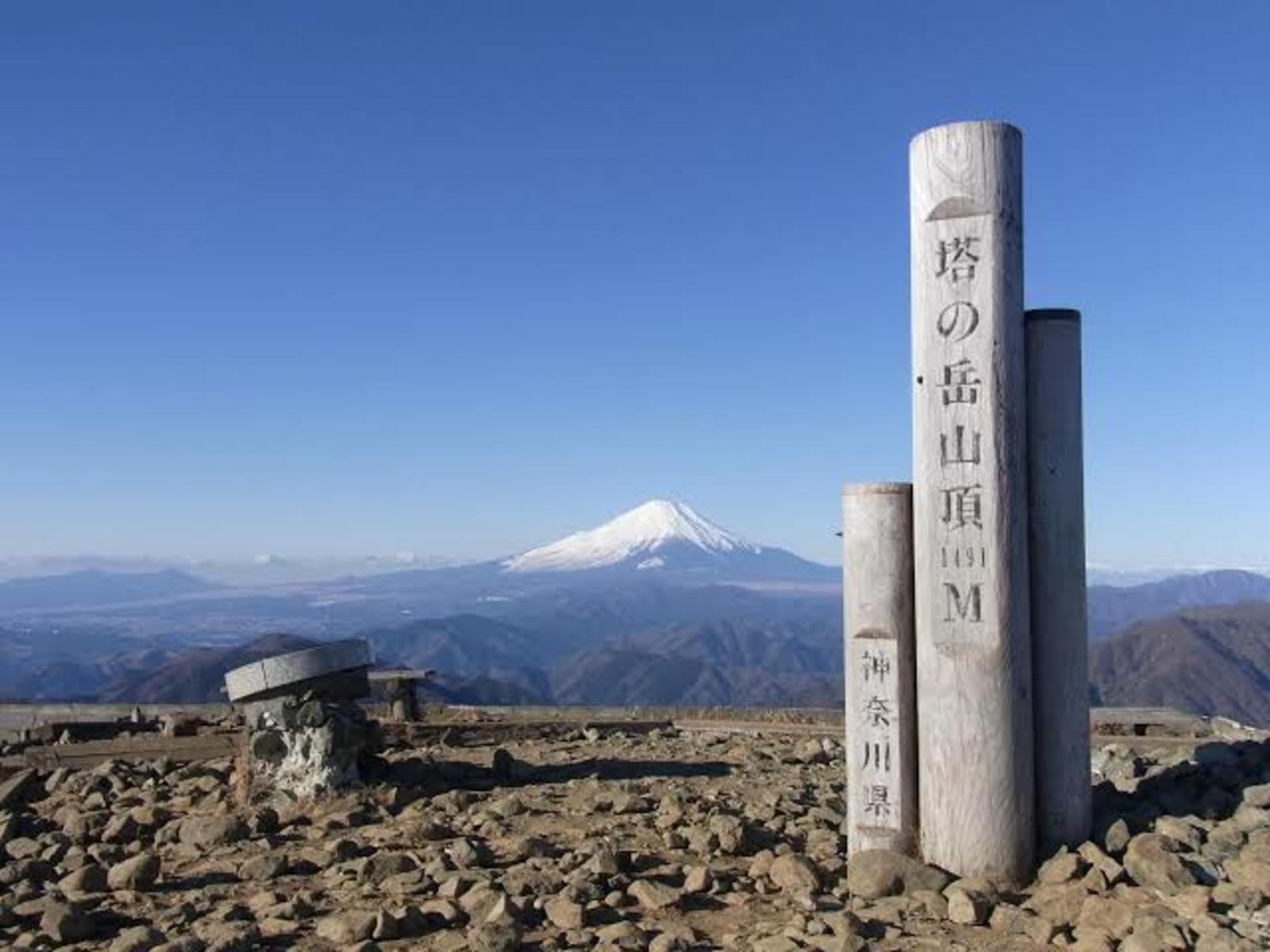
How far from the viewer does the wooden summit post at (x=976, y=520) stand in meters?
6.91

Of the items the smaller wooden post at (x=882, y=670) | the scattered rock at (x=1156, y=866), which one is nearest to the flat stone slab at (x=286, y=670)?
the smaller wooden post at (x=882, y=670)

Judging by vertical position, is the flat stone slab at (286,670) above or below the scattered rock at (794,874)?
above

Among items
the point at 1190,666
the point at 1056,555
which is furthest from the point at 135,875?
the point at 1190,666

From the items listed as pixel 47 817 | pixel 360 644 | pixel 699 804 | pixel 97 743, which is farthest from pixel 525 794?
pixel 97 743

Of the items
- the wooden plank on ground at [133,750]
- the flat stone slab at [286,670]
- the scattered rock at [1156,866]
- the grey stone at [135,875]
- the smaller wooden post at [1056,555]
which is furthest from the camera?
the wooden plank on ground at [133,750]

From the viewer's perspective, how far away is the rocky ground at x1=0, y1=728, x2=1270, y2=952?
6.16 m

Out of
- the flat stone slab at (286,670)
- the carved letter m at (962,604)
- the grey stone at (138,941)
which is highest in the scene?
the carved letter m at (962,604)

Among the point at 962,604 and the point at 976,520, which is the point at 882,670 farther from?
the point at 976,520

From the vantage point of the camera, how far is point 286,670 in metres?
10.7

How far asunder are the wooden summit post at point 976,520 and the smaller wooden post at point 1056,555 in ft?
0.70

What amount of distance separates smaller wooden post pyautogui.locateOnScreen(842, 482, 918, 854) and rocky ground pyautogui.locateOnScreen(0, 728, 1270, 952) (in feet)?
1.18

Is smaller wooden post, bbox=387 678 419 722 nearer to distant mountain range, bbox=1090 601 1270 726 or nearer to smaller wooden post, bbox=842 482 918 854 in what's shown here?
smaller wooden post, bbox=842 482 918 854

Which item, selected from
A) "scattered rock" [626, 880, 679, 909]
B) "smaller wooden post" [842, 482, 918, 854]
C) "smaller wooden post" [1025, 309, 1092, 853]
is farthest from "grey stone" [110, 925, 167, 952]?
"smaller wooden post" [1025, 309, 1092, 853]

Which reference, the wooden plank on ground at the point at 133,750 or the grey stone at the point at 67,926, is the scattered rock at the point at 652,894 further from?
the wooden plank on ground at the point at 133,750
